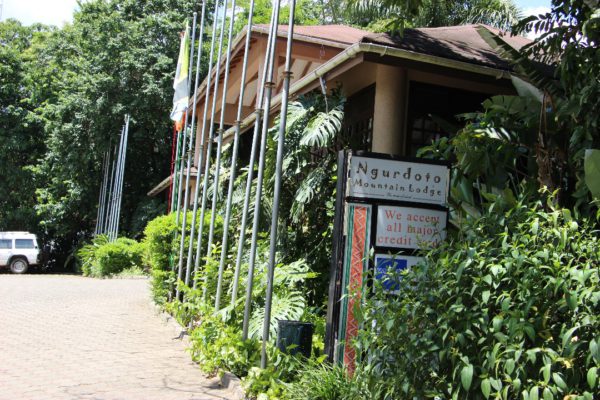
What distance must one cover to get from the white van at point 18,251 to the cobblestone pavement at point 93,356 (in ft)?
61.4

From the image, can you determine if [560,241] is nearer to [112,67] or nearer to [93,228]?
[112,67]

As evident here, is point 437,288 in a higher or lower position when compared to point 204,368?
higher

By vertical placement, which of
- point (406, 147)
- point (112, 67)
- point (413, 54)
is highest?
point (112, 67)

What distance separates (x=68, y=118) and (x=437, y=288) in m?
31.7

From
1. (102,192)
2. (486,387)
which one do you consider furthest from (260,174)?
(102,192)

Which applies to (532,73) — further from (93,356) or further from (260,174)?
(93,356)

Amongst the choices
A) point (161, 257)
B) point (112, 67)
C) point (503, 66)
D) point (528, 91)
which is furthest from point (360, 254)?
point (112, 67)

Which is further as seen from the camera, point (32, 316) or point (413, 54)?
point (32, 316)

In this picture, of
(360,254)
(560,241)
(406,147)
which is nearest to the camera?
(560,241)

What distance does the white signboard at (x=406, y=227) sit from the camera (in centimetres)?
564

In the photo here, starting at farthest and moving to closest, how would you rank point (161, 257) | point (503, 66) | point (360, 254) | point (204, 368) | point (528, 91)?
point (161, 257) < point (503, 66) < point (204, 368) < point (528, 91) < point (360, 254)

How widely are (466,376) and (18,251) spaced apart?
105 ft

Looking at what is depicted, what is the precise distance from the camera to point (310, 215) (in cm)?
937

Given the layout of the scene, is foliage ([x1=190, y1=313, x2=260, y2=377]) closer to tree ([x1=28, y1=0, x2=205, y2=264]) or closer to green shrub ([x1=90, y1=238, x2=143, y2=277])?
green shrub ([x1=90, y1=238, x2=143, y2=277])
